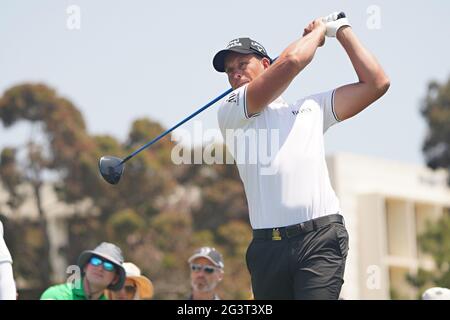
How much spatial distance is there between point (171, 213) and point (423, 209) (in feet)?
52.5

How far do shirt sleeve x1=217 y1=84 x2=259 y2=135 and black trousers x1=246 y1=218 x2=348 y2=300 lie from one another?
31.1 inches

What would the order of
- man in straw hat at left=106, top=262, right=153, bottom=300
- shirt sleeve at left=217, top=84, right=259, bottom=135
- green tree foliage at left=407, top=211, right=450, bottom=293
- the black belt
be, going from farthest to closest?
1. green tree foliage at left=407, top=211, right=450, bottom=293
2. man in straw hat at left=106, top=262, right=153, bottom=300
3. shirt sleeve at left=217, top=84, right=259, bottom=135
4. the black belt

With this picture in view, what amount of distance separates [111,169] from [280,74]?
93.6 inches

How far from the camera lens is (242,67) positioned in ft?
21.4

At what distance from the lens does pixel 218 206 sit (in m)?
38.8

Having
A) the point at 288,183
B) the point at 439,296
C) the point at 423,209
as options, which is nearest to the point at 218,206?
the point at 423,209

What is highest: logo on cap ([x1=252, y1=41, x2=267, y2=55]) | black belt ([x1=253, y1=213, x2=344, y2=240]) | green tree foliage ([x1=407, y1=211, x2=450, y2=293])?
logo on cap ([x1=252, y1=41, x2=267, y2=55])

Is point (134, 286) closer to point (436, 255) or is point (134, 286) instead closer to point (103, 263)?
point (103, 263)

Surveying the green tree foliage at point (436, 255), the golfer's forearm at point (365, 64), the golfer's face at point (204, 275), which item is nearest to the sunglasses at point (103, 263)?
the golfer's face at point (204, 275)

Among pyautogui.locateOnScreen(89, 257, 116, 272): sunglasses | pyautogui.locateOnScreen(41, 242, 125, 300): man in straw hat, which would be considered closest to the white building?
pyautogui.locateOnScreen(41, 242, 125, 300): man in straw hat

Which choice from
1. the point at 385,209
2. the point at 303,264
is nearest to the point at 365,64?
the point at 303,264

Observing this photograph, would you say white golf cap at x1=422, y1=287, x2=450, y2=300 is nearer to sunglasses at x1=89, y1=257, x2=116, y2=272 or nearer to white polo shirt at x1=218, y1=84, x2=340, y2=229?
white polo shirt at x1=218, y1=84, x2=340, y2=229

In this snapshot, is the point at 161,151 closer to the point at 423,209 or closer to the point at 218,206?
the point at 218,206

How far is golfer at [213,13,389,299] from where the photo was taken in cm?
585
